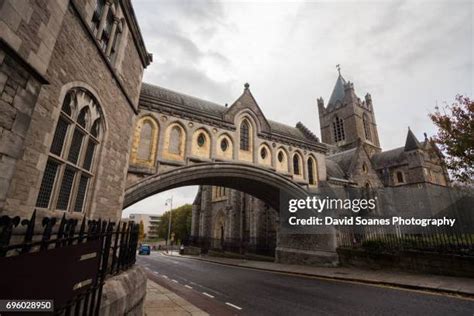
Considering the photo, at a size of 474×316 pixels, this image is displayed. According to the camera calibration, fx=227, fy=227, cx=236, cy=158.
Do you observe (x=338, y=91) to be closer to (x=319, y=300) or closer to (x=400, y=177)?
(x=400, y=177)

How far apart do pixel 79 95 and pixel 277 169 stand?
36.6 feet

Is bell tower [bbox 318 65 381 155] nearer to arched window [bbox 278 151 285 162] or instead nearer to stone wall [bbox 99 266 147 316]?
→ arched window [bbox 278 151 285 162]

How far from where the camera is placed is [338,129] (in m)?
50.8

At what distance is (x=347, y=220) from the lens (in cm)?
1634

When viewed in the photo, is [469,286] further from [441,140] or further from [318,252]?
[441,140]

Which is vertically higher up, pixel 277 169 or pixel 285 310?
pixel 277 169

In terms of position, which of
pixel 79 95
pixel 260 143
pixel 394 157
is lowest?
pixel 79 95

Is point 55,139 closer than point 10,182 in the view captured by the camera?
No

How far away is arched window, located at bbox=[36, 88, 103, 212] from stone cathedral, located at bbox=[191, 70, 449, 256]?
14.0 metres

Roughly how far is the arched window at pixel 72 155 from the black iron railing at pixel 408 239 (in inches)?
576

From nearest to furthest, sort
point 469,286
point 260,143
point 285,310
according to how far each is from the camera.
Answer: point 285,310, point 469,286, point 260,143

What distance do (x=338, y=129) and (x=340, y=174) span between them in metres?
35.1

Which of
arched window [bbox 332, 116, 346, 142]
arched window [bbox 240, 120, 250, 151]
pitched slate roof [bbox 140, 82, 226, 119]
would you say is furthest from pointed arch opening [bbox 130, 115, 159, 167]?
arched window [bbox 332, 116, 346, 142]

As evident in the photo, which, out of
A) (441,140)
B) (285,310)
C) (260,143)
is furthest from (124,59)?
(441,140)
